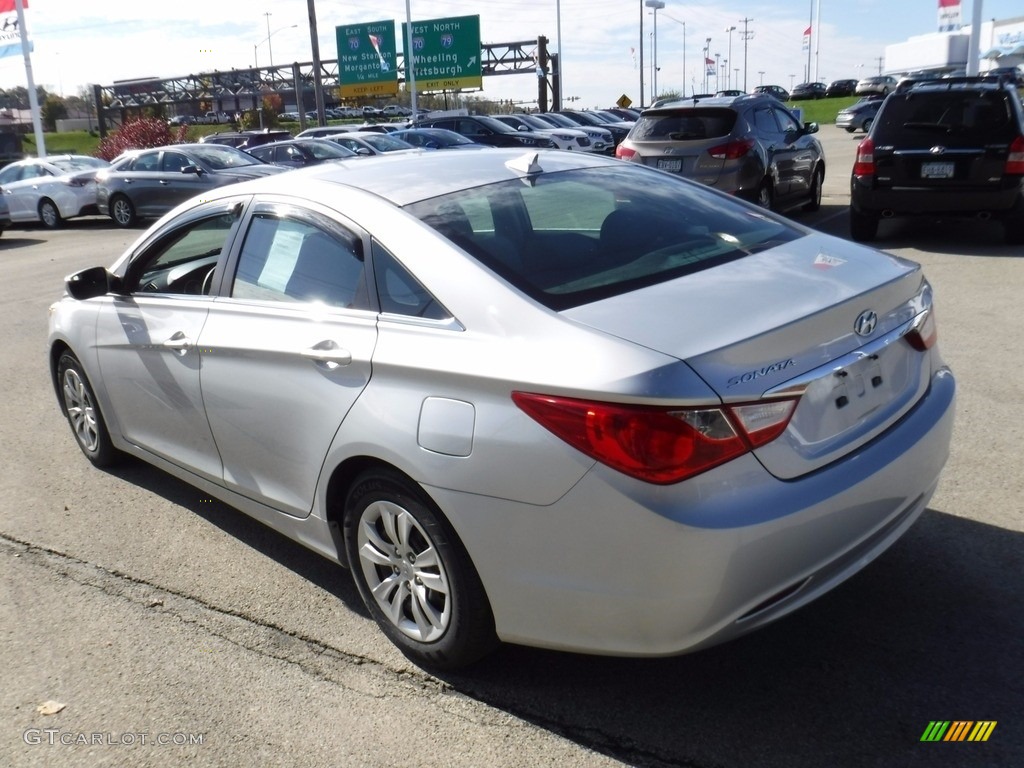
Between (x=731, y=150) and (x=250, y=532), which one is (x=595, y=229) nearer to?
(x=250, y=532)

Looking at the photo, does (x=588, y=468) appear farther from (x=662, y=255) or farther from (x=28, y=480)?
(x=28, y=480)

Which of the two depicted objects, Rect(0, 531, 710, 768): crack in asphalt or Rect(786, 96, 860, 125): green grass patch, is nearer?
Rect(0, 531, 710, 768): crack in asphalt

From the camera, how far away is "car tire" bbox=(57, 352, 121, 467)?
541cm

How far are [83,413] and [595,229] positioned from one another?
3.34 m

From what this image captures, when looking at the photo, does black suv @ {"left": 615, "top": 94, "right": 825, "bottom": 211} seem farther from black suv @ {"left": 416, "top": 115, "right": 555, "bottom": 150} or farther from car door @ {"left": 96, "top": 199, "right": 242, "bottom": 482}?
black suv @ {"left": 416, "top": 115, "right": 555, "bottom": 150}

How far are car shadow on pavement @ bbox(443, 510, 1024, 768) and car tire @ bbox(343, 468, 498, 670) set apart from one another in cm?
18

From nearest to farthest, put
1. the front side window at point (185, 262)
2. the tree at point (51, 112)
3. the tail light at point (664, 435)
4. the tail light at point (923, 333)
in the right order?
the tail light at point (664, 435), the tail light at point (923, 333), the front side window at point (185, 262), the tree at point (51, 112)

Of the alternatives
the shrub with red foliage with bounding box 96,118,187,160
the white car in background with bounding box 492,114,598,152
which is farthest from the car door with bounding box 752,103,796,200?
the shrub with red foliage with bounding box 96,118,187,160

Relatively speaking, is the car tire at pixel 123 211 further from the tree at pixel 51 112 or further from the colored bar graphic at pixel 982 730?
the tree at pixel 51 112

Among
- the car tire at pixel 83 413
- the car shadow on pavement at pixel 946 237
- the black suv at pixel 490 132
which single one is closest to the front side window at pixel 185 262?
the car tire at pixel 83 413

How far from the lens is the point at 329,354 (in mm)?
3441

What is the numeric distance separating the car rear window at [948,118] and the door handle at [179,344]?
9021 millimetres

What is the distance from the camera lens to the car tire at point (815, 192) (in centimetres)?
1449

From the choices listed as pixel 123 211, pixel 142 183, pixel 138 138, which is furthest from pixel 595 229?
pixel 138 138
